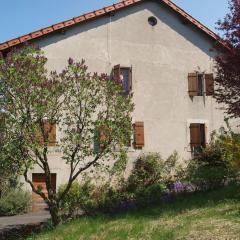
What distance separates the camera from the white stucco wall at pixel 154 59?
21.4m

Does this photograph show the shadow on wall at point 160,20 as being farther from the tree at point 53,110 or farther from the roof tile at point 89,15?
the tree at point 53,110

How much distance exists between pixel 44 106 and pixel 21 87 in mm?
732

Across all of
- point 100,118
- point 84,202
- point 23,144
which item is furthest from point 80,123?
point 84,202

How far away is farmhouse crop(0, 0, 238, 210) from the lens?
69.9ft

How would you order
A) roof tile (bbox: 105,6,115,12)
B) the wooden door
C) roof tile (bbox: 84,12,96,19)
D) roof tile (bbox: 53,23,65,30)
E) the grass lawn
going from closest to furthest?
1. the grass lawn
2. the wooden door
3. roof tile (bbox: 53,23,65,30)
4. roof tile (bbox: 84,12,96,19)
5. roof tile (bbox: 105,6,115,12)

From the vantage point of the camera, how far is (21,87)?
1151 cm

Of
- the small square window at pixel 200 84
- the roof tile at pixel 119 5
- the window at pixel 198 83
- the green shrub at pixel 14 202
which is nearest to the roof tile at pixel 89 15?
the roof tile at pixel 119 5

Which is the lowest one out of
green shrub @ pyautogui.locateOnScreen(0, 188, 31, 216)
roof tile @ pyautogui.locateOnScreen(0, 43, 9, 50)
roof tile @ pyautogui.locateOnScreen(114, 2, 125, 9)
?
green shrub @ pyautogui.locateOnScreen(0, 188, 31, 216)

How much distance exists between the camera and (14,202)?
59.2 feet

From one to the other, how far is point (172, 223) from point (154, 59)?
A: 13.8 metres

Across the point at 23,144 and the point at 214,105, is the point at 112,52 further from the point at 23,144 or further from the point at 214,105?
the point at 23,144

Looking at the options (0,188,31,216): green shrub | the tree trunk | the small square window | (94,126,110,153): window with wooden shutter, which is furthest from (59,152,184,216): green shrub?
the small square window

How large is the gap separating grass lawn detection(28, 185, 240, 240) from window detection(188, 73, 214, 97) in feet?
33.8

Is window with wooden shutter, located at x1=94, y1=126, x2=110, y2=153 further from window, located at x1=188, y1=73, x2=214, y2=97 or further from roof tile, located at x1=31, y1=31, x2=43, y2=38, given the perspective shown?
window, located at x1=188, y1=73, x2=214, y2=97
